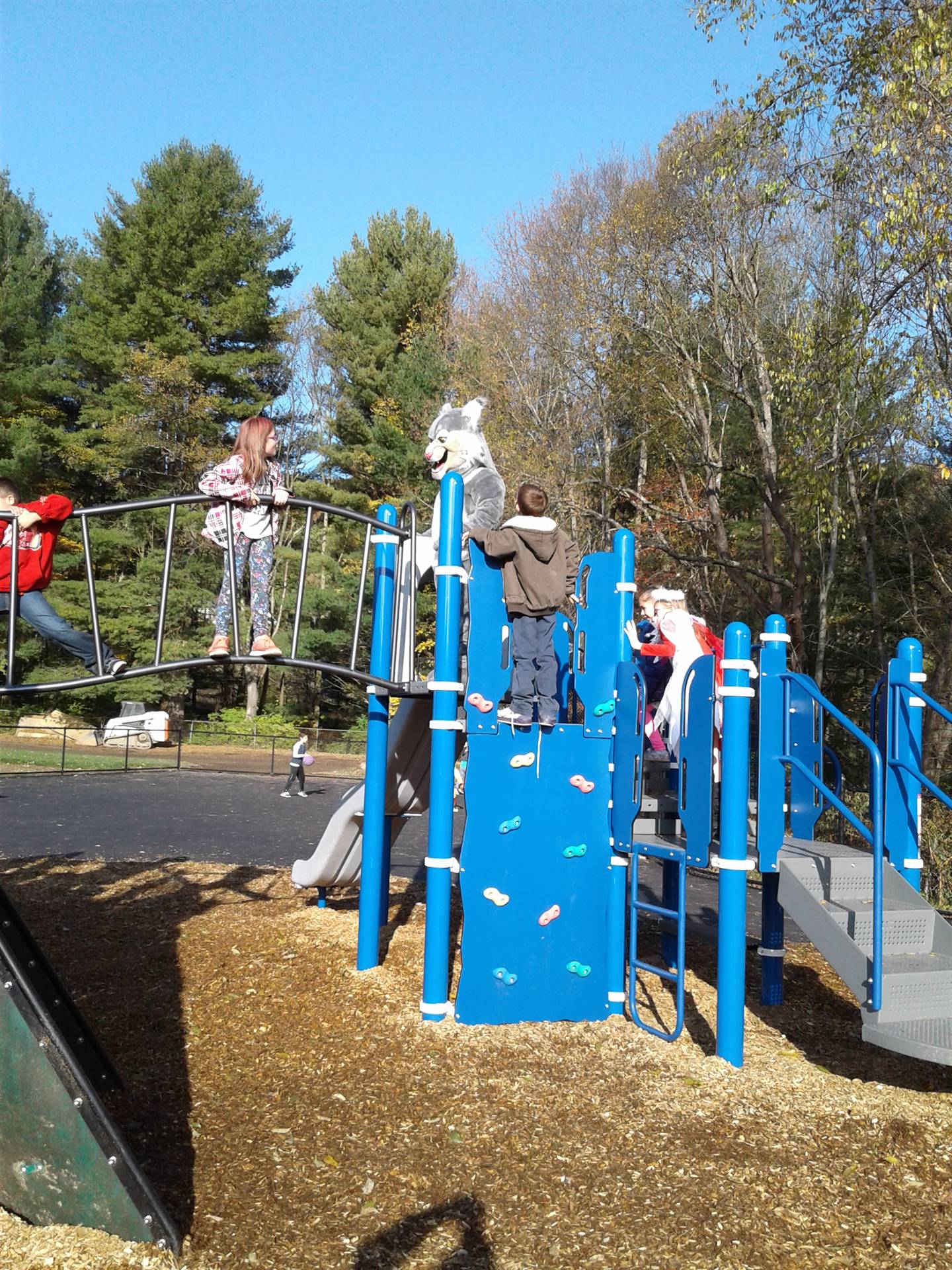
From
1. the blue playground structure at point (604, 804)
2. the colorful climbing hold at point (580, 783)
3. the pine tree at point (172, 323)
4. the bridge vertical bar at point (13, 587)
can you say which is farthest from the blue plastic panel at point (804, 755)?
the pine tree at point (172, 323)

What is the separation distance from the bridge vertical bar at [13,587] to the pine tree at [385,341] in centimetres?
2605

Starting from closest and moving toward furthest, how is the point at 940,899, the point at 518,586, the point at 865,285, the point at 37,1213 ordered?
the point at 37,1213, the point at 518,586, the point at 940,899, the point at 865,285

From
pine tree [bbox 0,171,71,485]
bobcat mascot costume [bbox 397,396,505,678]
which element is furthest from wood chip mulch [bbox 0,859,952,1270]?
pine tree [bbox 0,171,71,485]

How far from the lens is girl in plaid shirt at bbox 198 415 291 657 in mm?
5340

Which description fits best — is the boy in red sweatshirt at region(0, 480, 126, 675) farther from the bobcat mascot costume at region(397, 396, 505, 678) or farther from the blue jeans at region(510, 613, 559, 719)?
the blue jeans at region(510, 613, 559, 719)

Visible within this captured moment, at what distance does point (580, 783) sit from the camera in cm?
591

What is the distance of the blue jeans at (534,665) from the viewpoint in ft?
19.3

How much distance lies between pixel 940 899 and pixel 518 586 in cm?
747

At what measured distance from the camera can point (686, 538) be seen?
893 inches

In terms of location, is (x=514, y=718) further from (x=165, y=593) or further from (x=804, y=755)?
(x=165, y=593)

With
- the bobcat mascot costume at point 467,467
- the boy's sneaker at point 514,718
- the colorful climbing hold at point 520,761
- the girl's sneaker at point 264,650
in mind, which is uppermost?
the bobcat mascot costume at point 467,467

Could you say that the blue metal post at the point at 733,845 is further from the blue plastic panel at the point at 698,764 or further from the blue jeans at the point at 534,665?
the blue jeans at the point at 534,665

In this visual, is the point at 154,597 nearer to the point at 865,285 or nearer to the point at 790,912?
the point at 865,285

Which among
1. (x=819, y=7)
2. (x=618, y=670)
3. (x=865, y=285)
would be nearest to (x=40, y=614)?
(x=618, y=670)
